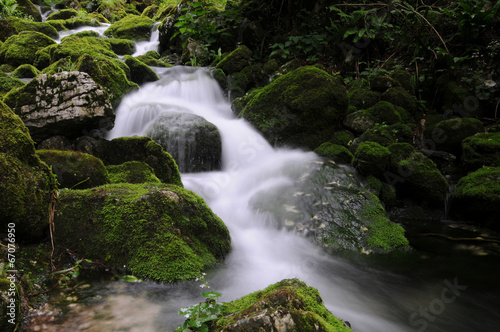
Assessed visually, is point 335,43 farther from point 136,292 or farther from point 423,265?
point 136,292

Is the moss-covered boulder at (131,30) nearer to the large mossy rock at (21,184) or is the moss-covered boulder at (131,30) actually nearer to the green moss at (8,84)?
the green moss at (8,84)

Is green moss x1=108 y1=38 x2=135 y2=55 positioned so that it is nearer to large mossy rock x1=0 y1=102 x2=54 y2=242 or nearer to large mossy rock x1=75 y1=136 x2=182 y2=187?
large mossy rock x1=75 y1=136 x2=182 y2=187

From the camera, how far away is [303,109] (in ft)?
24.4

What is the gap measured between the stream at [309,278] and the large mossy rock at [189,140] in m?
0.28

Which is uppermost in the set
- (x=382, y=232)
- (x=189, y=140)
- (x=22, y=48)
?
(x=22, y=48)

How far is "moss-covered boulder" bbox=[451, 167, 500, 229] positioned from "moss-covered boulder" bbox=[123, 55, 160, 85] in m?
9.22

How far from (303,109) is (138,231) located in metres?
5.41

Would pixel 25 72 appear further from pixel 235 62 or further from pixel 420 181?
pixel 420 181

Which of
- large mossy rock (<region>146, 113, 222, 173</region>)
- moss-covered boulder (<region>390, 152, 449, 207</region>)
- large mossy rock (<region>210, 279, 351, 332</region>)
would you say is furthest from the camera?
large mossy rock (<region>146, 113, 222, 173</region>)

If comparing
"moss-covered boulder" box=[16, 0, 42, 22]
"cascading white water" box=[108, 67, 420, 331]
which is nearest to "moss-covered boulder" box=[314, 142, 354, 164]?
"cascading white water" box=[108, 67, 420, 331]

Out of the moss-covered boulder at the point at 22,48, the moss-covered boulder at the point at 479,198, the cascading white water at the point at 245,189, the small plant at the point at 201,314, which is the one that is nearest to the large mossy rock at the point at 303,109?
the cascading white water at the point at 245,189

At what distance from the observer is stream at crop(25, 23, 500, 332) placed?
8.13 feet

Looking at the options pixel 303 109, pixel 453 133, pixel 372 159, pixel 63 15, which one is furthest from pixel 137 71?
pixel 63 15

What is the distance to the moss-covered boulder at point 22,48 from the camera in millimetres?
9594
